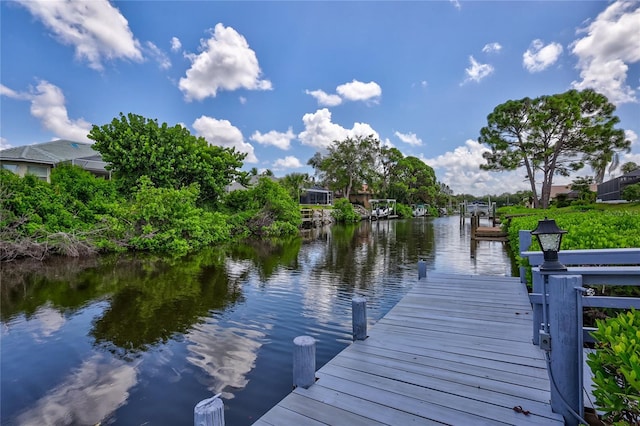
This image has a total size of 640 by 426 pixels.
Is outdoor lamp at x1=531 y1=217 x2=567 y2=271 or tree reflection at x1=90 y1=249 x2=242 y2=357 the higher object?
outdoor lamp at x1=531 y1=217 x2=567 y2=271

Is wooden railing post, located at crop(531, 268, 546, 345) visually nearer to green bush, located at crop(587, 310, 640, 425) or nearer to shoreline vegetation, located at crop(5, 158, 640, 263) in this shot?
green bush, located at crop(587, 310, 640, 425)

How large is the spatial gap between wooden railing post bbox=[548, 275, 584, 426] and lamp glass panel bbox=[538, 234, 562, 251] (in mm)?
628

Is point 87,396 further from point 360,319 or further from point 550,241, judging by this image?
point 550,241

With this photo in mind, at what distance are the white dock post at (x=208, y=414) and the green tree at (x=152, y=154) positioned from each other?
18.1 m

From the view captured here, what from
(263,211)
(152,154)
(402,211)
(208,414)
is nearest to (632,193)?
(263,211)

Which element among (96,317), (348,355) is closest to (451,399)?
(348,355)

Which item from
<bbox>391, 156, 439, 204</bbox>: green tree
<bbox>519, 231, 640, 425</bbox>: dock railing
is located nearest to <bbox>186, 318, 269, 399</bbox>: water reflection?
<bbox>519, 231, 640, 425</bbox>: dock railing

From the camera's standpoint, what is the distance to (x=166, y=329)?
18.8 feet

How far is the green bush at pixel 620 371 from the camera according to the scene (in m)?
1.21

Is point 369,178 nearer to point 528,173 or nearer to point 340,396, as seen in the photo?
point 528,173

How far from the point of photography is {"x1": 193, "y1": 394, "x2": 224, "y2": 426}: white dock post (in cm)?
190

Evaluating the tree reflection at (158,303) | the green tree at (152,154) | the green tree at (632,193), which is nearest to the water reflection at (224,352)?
the tree reflection at (158,303)

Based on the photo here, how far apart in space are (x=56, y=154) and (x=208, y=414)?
1090 inches

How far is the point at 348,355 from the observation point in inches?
143
